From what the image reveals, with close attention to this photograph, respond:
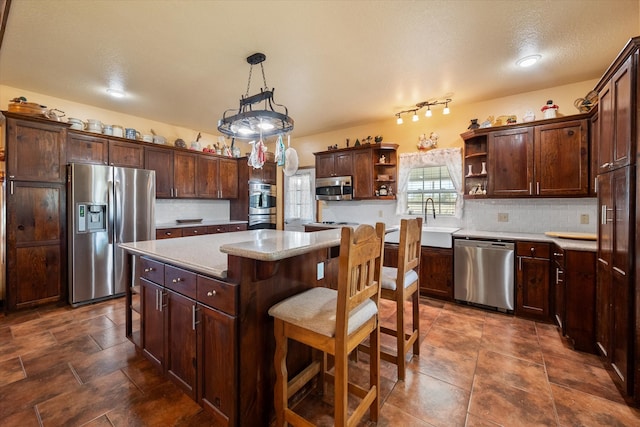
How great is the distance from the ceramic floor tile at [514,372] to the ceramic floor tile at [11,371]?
3370 millimetres

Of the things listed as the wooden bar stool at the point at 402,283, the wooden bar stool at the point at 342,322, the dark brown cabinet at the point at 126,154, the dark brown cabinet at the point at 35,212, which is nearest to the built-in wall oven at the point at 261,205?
the dark brown cabinet at the point at 126,154

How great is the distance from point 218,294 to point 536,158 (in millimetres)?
3710

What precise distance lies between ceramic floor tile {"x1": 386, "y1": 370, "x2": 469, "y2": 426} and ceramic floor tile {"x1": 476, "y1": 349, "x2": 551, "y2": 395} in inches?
13.3

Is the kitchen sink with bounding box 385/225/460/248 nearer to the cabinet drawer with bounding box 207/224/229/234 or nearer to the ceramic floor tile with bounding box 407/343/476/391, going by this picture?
the ceramic floor tile with bounding box 407/343/476/391

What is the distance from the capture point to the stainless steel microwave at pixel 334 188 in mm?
4566

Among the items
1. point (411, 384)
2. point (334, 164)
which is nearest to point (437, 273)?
point (411, 384)

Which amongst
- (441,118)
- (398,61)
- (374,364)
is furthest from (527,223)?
(374,364)

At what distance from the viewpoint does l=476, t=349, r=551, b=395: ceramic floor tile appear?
1877 mm

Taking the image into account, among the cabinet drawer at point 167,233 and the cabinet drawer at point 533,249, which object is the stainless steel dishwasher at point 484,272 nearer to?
the cabinet drawer at point 533,249

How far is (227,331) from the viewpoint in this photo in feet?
4.57

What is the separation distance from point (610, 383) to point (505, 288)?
3.97ft

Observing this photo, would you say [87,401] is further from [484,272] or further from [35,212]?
[484,272]

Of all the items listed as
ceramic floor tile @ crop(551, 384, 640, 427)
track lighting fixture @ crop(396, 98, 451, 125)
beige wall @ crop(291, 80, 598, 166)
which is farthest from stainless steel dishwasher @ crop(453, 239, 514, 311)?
track lighting fixture @ crop(396, 98, 451, 125)

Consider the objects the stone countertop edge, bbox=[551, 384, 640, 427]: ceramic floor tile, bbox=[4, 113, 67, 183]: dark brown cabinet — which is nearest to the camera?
bbox=[551, 384, 640, 427]: ceramic floor tile
